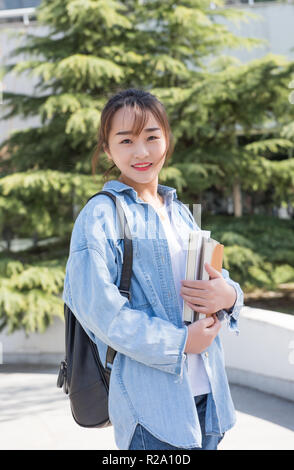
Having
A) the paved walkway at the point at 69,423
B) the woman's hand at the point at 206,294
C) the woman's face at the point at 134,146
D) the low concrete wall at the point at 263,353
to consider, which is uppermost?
the woman's face at the point at 134,146

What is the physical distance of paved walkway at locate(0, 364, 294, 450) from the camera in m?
3.56

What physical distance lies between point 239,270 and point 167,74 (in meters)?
2.72

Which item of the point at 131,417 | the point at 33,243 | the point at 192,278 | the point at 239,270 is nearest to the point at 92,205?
the point at 192,278

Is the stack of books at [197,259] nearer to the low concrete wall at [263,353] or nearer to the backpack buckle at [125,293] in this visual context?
the backpack buckle at [125,293]

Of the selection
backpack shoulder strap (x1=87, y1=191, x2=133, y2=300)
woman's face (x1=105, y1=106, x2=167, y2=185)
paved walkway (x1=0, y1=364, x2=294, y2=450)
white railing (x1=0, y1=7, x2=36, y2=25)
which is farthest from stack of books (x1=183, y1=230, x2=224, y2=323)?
white railing (x1=0, y1=7, x2=36, y2=25)

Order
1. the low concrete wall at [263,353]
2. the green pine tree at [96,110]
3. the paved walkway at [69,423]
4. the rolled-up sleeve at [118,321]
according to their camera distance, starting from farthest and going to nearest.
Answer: the green pine tree at [96,110]
the low concrete wall at [263,353]
the paved walkway at [69,423]
the rolled-up sleeve at [118,321]

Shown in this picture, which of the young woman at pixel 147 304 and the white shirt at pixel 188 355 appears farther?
the white shirt at pixel 188 355

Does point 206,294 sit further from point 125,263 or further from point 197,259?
point 125,263

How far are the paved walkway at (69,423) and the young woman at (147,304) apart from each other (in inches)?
83.2

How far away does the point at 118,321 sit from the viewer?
4.52ft

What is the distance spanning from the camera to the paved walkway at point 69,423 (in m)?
3.56

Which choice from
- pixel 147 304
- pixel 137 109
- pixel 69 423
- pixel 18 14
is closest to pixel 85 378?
pixel 147 304

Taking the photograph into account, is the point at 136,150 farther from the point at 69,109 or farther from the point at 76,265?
the point at 69,109

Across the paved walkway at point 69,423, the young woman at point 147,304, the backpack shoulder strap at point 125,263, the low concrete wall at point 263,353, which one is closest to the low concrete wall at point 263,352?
the low concrete wall at point 263,353
